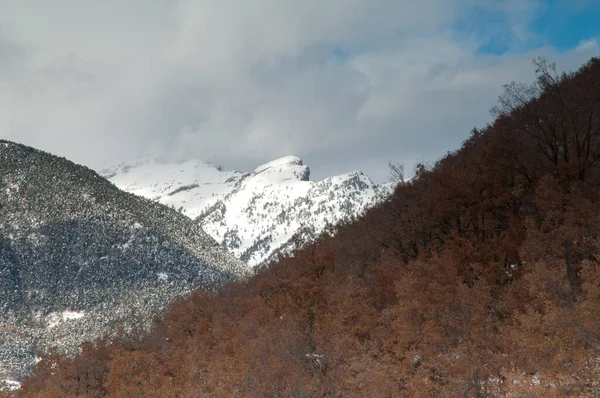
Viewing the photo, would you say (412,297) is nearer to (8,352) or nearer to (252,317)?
(252,317)

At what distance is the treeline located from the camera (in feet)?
108

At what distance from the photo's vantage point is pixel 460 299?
139ft

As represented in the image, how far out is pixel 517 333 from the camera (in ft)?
109

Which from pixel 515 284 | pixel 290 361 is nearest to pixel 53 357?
pixel 290 361

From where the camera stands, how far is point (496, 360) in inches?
1367

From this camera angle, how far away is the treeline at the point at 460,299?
108 feet

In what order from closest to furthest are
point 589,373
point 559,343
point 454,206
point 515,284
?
point 589,373, point 559,343, point 515,284, point 454,206

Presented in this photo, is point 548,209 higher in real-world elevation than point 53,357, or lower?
lower

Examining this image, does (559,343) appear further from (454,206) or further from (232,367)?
(232,367)

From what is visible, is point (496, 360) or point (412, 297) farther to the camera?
point (412, 297)

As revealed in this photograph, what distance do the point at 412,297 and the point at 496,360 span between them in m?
13.7

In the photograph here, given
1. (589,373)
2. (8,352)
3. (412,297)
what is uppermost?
(8,352)

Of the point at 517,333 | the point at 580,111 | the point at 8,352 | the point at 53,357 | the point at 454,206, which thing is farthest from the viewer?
the point at 8,352

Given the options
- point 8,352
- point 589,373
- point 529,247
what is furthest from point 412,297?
point 8,352
